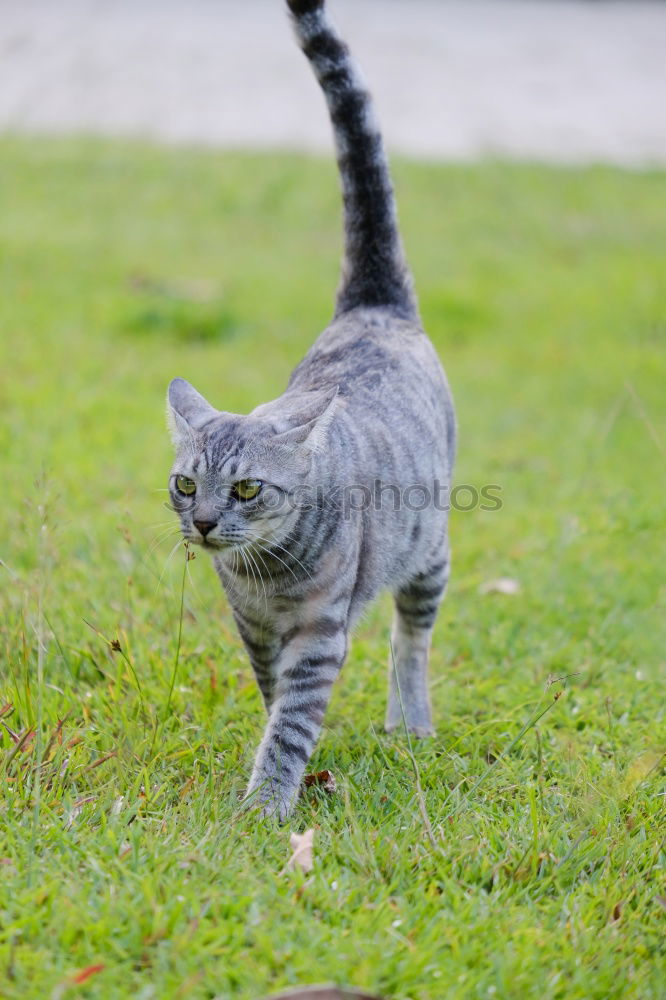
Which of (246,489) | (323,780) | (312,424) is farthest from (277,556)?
(323,780)

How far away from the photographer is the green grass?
1.97 meters

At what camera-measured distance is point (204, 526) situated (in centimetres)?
247

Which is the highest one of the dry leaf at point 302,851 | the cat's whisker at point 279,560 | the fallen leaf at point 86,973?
the cat's whisker at point 279,560

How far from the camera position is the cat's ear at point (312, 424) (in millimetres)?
2521

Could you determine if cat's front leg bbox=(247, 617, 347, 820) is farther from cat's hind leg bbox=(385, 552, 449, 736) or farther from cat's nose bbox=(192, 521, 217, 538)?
cat's hind leg bbox=(385, 552, 449, 736)

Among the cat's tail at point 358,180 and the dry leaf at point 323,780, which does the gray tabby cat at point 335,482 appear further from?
the dry leaf at point 323,780

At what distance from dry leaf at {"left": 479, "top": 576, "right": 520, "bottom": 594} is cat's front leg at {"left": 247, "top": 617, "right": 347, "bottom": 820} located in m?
1.35

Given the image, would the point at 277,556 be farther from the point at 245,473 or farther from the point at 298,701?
the point at 298,701

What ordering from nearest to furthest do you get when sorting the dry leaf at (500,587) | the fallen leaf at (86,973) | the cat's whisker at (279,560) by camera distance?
1. the fallen leaf at (86,973)
2. the cat's whisker at (279,560)
3. the dry leaf at (500,587)

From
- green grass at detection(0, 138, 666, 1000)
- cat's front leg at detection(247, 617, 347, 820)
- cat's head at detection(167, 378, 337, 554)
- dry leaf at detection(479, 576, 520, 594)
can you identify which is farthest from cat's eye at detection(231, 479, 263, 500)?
dry leaf at detection(479, 576, 520, 594)

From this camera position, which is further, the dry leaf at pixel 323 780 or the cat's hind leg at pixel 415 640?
the cat's hind leg at pixel 415 640

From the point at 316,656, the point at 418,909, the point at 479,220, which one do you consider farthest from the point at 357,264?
the point at 479,220

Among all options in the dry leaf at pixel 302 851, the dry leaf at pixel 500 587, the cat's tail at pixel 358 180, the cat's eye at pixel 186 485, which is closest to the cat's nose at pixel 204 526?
the cat's eye at pixel 186 485

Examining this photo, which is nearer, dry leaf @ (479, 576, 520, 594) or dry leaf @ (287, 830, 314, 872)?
dry leaf @ (287, 830, 314, 872)
